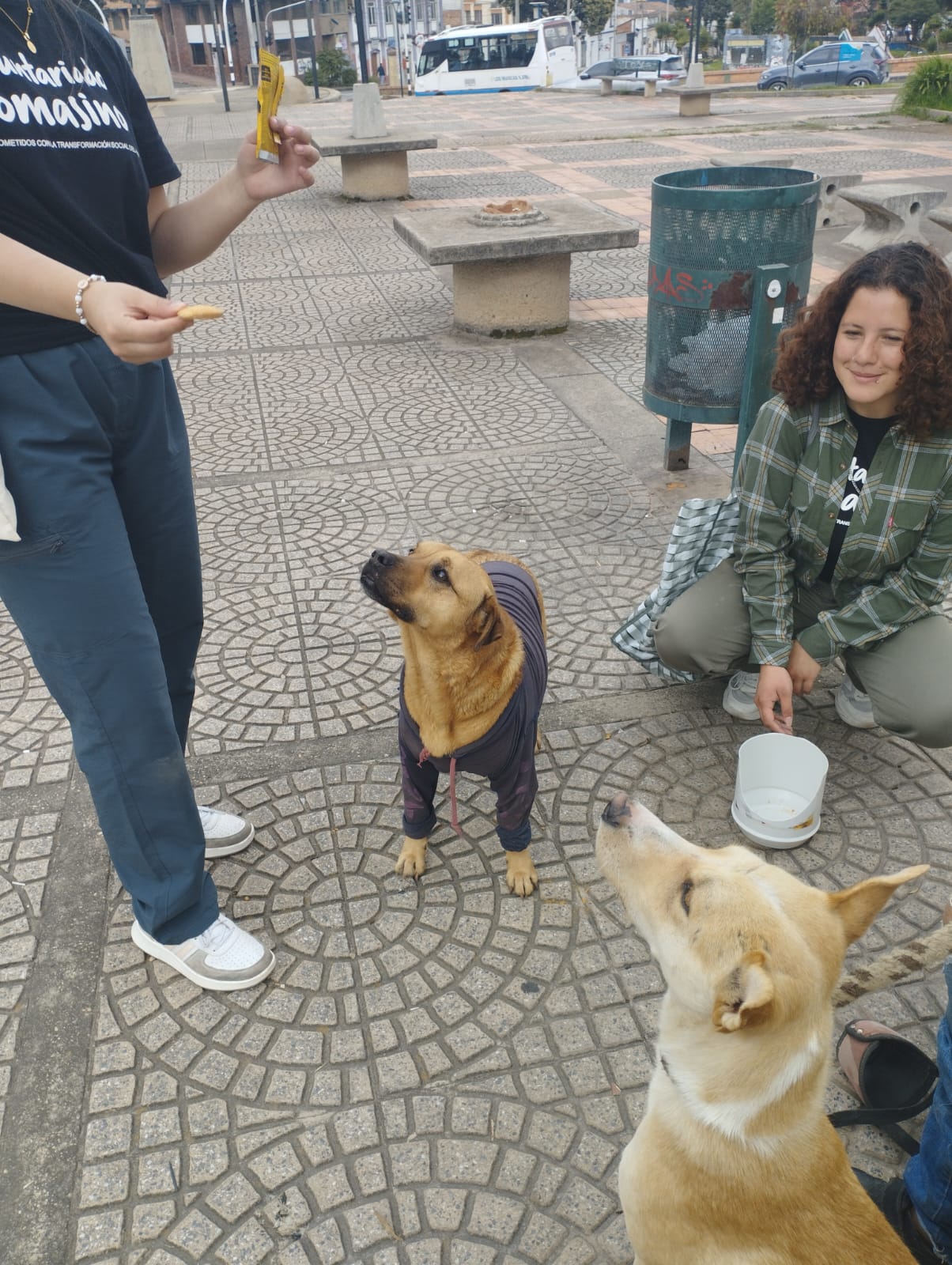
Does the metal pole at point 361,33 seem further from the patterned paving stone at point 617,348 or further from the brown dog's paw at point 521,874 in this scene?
the brown dog's paw at point 521,874

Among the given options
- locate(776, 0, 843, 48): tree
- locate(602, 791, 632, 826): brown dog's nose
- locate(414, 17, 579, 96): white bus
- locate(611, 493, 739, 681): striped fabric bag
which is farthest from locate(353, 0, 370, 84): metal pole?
locate(776, 0, 843, 48): tree

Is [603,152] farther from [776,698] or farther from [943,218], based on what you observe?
[776,698]

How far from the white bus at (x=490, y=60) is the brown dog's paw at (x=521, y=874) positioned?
148 ft

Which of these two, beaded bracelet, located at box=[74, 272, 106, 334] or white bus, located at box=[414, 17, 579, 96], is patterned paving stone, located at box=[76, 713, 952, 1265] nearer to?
beaded bracelet, located at box=[74, 272, 106, 334]

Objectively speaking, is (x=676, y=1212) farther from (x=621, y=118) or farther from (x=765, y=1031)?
(x=621, y=118)

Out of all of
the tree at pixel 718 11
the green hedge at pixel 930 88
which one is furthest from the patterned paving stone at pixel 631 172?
the tree at pixel 718 11

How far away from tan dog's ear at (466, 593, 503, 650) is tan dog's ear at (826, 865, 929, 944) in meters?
1.13

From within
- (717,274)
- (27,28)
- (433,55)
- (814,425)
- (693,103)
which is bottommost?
(814,425)

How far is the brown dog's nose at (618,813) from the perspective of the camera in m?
2.14

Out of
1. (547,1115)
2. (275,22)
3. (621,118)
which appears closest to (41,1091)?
(547,1115)

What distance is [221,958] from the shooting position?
8.39ft

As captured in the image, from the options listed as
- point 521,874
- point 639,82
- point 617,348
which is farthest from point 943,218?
point 639,82

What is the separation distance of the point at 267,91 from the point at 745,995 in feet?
7.54

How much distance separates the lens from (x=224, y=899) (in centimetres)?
288
